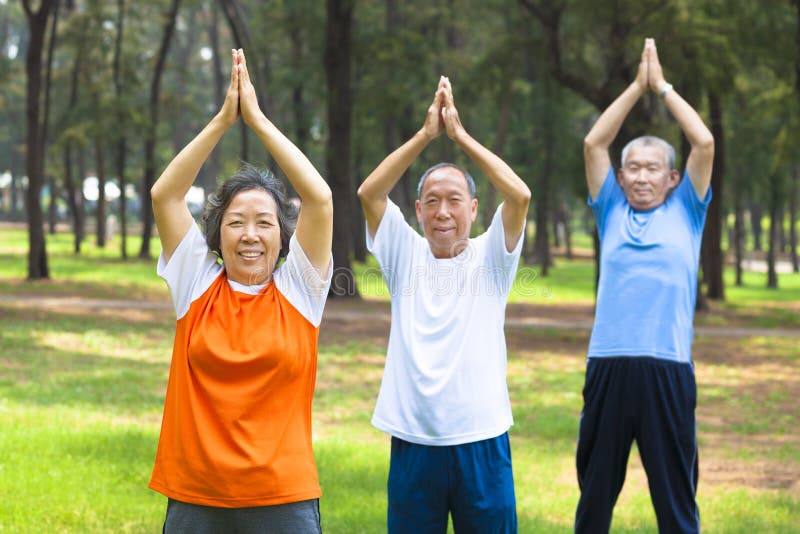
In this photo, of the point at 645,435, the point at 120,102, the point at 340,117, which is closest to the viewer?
the point at 645,435

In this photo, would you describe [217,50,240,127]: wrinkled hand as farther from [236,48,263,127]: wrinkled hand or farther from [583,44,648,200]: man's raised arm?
[583,44,648,200]: man's raised arm

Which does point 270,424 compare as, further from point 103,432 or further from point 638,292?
point 103,432

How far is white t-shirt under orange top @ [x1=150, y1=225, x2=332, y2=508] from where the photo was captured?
3.30 metres

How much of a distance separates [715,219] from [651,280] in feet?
64.1

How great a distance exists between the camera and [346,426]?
962 centimetres

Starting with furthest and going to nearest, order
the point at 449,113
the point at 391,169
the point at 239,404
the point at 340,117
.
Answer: the point at 340,117
the point at 391,169
the point at 449,113
the point at 239,404

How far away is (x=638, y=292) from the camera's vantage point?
5.09 meters

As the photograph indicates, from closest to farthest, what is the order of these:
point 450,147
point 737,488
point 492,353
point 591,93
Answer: point 492,353 → point 737,488 → point 591,93 → point 450,147

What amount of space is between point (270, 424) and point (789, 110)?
18130mm

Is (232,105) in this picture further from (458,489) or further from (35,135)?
(35,135)

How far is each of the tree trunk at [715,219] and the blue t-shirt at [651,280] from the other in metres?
16.9

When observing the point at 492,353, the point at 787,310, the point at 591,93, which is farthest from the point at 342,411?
the point at 787,310

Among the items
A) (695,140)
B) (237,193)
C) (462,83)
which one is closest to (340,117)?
(462,83)

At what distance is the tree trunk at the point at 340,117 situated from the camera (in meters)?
22.1
